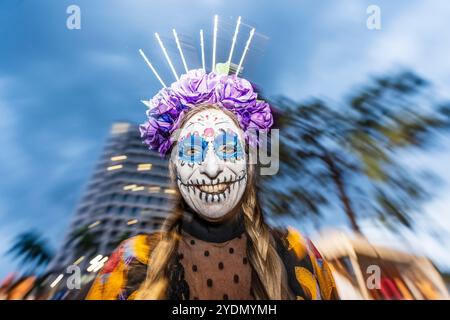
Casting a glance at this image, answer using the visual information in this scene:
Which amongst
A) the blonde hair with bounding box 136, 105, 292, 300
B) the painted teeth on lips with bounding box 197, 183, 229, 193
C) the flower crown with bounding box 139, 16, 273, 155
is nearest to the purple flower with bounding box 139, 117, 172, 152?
the flower crown with bounding box 139, 16, 273, 155

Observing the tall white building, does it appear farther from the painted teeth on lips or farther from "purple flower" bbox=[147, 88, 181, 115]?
the painted teeth on lips

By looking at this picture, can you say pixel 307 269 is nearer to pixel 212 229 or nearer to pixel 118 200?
pixel 212 229

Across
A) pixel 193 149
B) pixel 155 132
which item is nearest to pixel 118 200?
pixel 155 132

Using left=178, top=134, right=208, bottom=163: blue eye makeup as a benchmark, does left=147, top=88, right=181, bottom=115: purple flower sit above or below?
above

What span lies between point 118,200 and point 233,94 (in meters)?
1.04

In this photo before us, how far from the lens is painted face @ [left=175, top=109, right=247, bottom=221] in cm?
233

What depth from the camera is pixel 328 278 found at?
8.48 ft

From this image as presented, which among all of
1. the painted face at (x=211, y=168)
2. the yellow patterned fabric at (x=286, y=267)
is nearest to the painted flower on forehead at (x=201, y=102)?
the painted face at (x=211, y=168)

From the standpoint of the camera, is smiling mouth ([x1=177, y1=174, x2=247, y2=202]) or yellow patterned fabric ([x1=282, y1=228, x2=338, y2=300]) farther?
yellow patterned fabric ([x1=282, y1=228, x2=338, y2=300])

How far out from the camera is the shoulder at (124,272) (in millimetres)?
2387

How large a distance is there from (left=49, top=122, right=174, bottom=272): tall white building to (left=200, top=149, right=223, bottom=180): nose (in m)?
0.59
